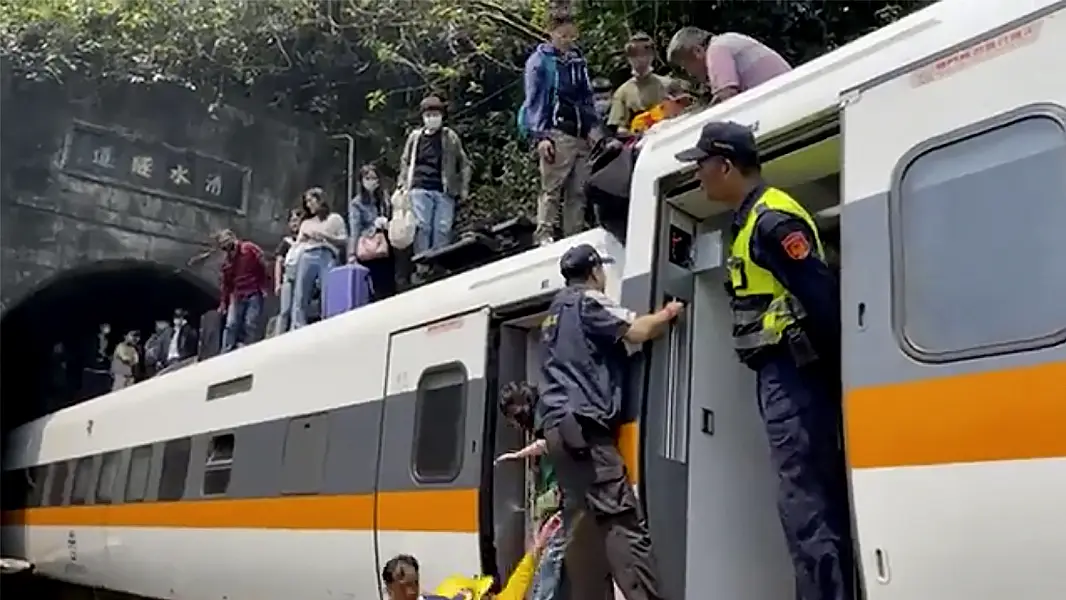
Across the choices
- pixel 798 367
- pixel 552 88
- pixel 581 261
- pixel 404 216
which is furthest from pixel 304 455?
pixel 798 367

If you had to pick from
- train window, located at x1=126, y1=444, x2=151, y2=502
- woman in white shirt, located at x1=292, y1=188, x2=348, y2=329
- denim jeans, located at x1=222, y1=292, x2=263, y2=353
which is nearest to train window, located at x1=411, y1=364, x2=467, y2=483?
woman in white shirt, located at x1=292, y1=188, x2=348, y2=329

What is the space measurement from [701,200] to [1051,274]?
1735 millimetres

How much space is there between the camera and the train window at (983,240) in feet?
11.0

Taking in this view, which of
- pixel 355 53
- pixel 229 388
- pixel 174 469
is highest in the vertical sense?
pixel 355 53

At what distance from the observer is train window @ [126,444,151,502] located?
10.8m

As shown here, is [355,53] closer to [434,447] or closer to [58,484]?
[58,484]

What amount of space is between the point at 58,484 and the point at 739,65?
1054 centimetres

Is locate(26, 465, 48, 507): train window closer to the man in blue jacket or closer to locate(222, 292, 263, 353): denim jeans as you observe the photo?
locate(222, 292, 263, 353): denim jeans

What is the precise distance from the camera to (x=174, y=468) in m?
10.1

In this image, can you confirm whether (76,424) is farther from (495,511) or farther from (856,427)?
(856,427)

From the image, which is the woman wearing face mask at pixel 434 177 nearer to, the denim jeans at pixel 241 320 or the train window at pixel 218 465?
the train window at pixel 218 465

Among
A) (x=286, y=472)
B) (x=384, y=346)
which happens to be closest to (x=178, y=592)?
(x=286, y=472)

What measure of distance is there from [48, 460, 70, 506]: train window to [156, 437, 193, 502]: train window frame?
142 inches

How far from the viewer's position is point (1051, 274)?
3.30 meters
